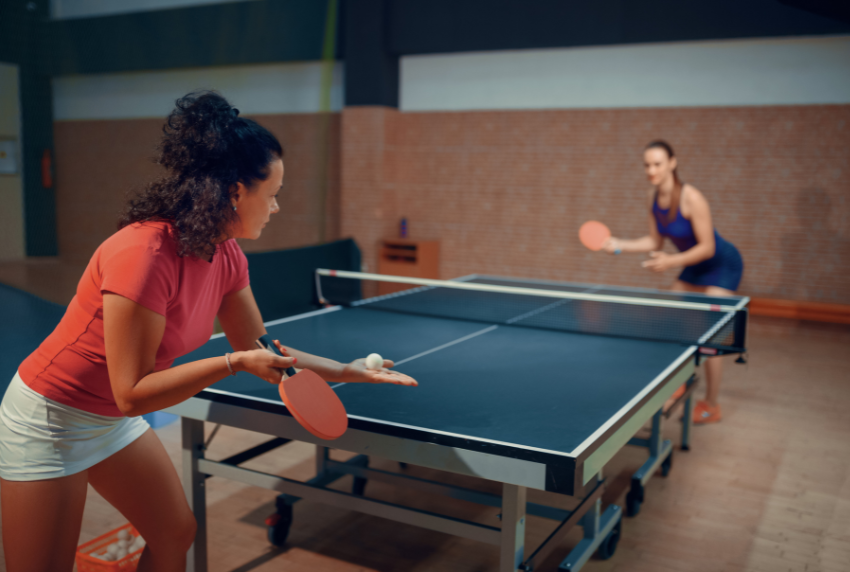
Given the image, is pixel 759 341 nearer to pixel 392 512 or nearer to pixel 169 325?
pixel 392 512

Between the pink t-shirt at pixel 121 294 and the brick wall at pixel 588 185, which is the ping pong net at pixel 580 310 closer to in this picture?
the pink t-shirt at pixel 121 294

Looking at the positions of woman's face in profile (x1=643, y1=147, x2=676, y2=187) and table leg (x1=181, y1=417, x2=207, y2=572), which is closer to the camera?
table leg (x1=181, y1=417, x2=207, y2=572)

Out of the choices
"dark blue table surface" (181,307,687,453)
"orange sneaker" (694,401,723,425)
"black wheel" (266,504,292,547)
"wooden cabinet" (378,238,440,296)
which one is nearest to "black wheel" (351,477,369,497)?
"black wheel" (266,504,292,547)

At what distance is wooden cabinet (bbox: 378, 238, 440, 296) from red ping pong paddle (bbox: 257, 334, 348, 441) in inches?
251

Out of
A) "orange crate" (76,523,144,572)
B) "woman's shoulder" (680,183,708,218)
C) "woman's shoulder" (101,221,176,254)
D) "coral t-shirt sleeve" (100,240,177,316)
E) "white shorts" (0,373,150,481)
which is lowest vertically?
"orange crate" (76,523,144,572)

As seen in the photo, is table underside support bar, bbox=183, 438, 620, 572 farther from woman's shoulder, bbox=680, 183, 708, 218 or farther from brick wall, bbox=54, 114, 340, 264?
woman's shoulder, bbox=680, 183, 708, 218

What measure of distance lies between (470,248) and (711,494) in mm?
5184

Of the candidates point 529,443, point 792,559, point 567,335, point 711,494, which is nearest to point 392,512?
point 529,443

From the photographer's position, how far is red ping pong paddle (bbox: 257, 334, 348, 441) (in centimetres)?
133

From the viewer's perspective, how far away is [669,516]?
2992 millimetres

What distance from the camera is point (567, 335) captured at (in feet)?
10.0

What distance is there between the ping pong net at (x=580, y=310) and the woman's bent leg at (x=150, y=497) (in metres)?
1.77

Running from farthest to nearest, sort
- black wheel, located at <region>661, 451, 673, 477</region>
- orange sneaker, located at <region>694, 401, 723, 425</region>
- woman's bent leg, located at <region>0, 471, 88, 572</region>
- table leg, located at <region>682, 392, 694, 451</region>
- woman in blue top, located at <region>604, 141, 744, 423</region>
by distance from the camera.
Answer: orange sneaker, located at <region>694, 401, 723, 425</region>
woman in blue top, located at <region>604, 141, 744, 423</region>
table leg, located at <region>682, 392, 694, 451</region>
black wheel, located at <region>661, 451, 673, 477</region>
woman's bent leg, located at <region>0, 471, 88, 572</region>

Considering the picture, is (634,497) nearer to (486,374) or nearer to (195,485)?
(486,374)
